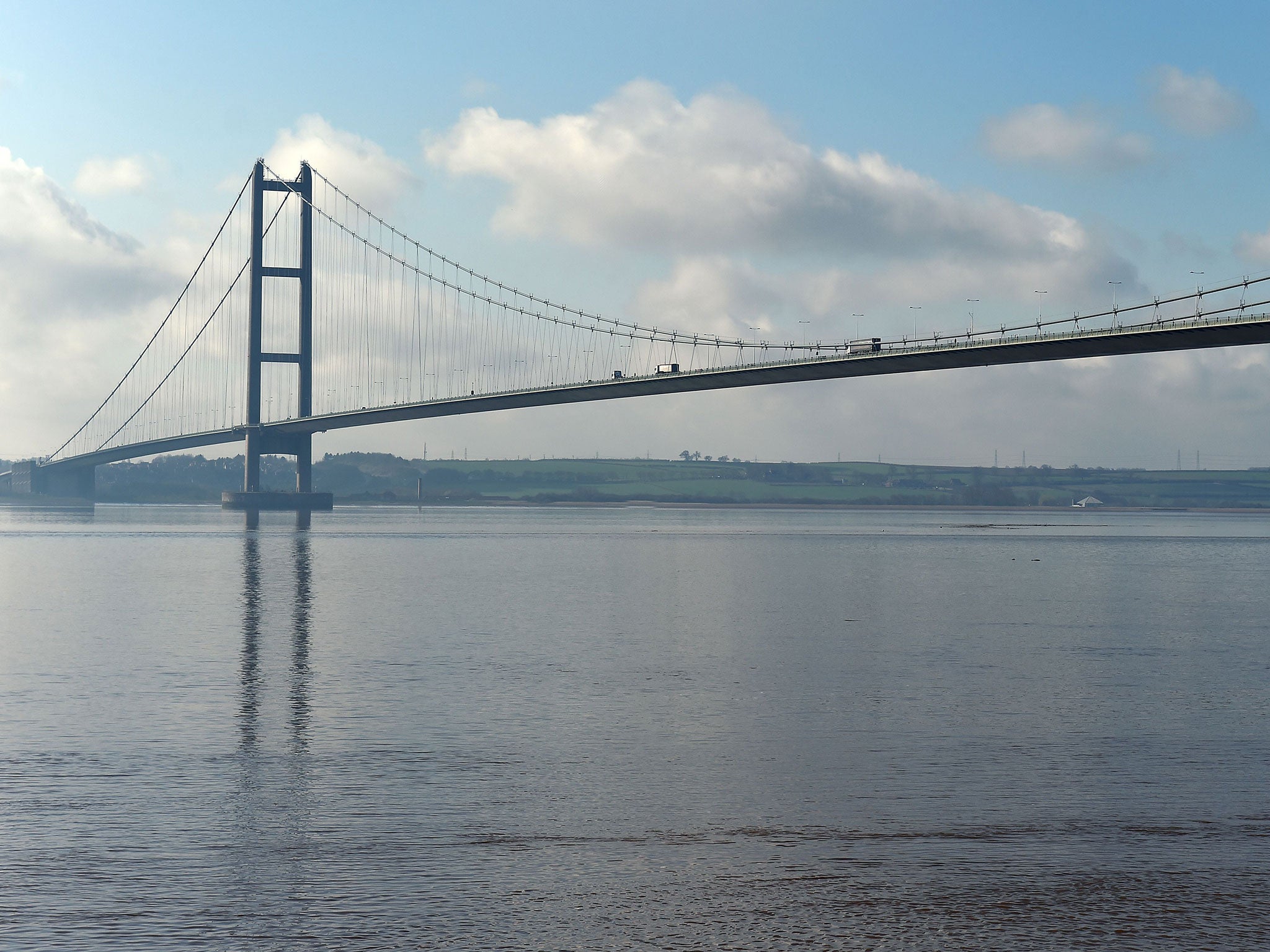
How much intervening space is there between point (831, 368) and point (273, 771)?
5810cm

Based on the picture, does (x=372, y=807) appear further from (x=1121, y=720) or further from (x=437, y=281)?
(x=437, y=281)

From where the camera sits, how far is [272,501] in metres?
103

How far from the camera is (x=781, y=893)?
7.14 m

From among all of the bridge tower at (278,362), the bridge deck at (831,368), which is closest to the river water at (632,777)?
the bridge deck at (831,368)

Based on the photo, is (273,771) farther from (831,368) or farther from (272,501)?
(272,501)

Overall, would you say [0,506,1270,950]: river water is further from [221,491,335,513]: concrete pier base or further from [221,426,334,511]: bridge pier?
[221,491,335,513]: concrete pier base

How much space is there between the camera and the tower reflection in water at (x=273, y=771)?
716cm

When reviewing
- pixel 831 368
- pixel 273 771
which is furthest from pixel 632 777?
pixel 831 368

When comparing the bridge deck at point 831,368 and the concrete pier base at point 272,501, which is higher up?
the bridge deck at point 831,368

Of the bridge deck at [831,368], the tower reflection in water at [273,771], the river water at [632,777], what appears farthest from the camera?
the bridge deck at [831,368]

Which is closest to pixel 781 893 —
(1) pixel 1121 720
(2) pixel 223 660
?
(1) pixel 1121 720

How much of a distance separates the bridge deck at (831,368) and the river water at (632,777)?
2940 centimetres

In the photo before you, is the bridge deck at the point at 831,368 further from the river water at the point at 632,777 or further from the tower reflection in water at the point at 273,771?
the tower reflection in water at the point at 273,771

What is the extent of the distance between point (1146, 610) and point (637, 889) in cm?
2238
